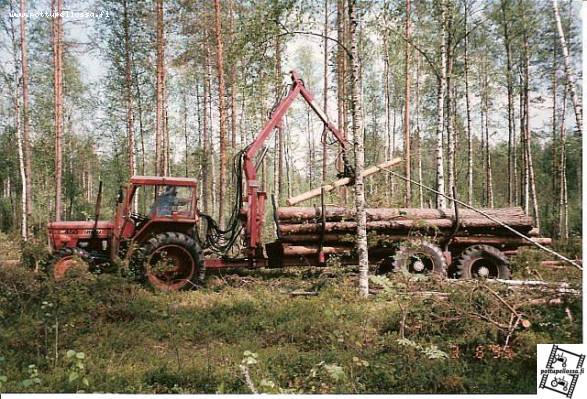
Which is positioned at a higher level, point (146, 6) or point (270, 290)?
point (146, 6)

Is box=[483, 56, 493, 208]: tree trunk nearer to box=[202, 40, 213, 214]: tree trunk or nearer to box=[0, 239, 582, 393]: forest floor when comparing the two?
box=[0, 239, 582, 393]: forest floor

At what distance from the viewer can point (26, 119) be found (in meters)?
6.98

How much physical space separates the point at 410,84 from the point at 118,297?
5982 mm

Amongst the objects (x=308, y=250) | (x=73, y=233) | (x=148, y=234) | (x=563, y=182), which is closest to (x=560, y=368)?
(x=563, y=182)

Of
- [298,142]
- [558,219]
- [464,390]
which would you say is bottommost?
[464,390]

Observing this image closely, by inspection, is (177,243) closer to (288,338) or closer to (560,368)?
(288,338)

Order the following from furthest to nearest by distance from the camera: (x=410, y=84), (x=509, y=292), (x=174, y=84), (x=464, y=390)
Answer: (x=410, y=84) < (x=174, y=84) < (x=509, y=292) < (x=464, y=390)

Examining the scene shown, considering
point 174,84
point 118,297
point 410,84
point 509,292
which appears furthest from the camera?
point 410,84

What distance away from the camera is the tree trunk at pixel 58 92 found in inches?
219

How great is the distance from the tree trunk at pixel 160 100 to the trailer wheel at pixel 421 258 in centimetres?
439

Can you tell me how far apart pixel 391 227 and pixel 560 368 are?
2846 millimetres

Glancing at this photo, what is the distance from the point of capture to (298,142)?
8047 millimetres

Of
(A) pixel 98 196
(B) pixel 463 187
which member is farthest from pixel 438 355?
(A) pixel 98 196

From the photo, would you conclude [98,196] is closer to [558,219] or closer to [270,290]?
[270,290]
